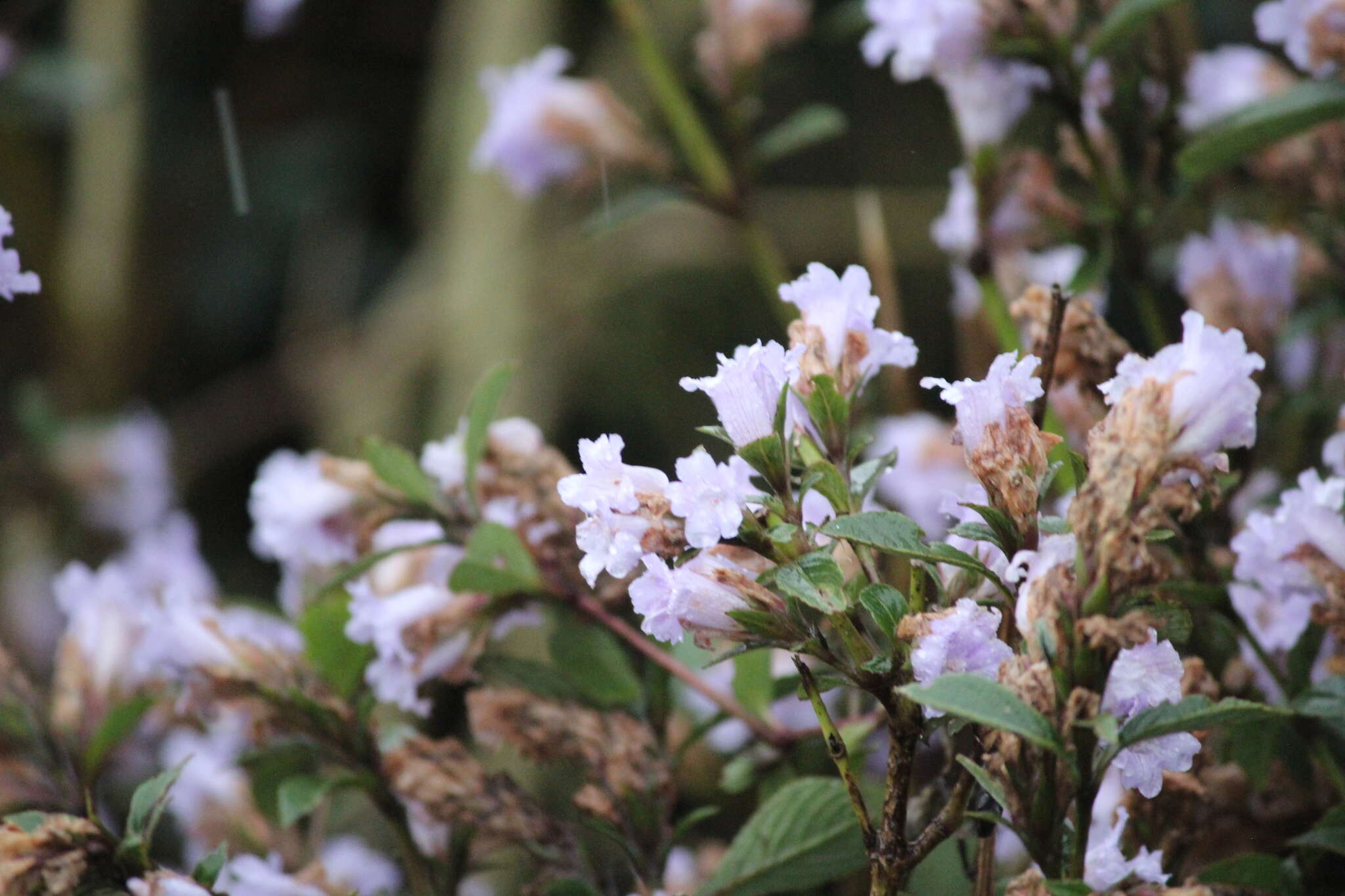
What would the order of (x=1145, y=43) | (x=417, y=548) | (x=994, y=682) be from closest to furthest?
(x=994, y=682), (x=417, y=548), (x=1145, y=43)

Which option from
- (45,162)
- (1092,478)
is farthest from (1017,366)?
(45,162)

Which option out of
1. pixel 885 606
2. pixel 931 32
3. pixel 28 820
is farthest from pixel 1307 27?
pixel 28 820

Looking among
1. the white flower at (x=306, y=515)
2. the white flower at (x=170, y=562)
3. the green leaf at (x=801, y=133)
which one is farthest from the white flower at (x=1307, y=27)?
the white flower at (x=170, y=562)

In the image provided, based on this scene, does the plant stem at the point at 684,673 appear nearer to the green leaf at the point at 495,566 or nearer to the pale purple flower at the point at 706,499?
the green leaf at the point at 495,566

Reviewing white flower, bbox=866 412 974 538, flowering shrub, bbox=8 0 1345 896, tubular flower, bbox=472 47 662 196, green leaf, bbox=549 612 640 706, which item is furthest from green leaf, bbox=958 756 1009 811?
tubular flower, bbox=472 47 662 196

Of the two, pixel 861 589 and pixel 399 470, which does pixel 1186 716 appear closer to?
pixel 861 589

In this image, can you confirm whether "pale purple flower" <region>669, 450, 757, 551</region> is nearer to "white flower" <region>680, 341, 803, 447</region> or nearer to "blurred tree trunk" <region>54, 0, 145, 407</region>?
"white flower" <region>680, 341, 803, 447</region>

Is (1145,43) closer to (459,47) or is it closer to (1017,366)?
(1017,366)
